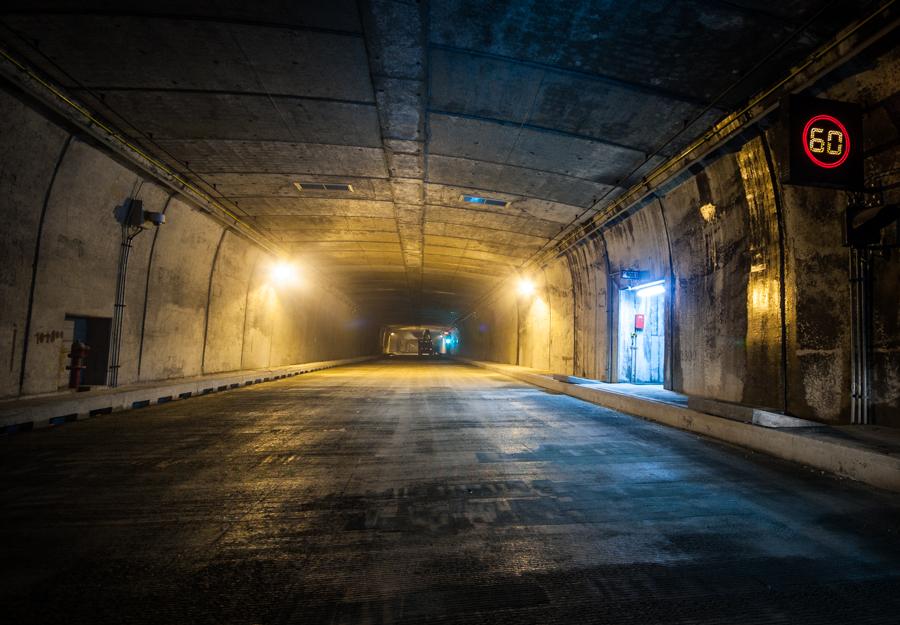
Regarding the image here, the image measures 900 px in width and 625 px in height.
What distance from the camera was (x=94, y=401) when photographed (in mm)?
7441

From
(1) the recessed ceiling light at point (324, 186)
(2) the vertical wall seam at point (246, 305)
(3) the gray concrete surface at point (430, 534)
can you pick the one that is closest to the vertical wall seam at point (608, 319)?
(3) the gray concrete surface at point (430, 534)

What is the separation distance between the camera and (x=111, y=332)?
8.84 metres

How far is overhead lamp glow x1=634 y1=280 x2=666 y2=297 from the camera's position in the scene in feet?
34.8

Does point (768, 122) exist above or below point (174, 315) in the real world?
above

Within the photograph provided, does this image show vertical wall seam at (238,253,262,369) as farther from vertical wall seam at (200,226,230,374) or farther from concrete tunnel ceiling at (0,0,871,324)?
concrete tunnel ceiling at (0,0,871,324)

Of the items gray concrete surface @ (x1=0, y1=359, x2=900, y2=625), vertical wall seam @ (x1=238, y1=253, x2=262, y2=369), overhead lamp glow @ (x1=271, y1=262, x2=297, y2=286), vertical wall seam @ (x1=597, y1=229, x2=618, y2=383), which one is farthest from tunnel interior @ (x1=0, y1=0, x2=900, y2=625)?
overhead lamp glow @ (x1=271, y1=262, x2=297, y2=286)

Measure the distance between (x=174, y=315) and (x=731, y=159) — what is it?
1330 cm

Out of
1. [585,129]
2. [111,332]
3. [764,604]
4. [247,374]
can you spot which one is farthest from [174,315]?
[764,604]

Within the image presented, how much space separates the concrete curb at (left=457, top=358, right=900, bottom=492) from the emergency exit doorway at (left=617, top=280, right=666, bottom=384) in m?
3.63

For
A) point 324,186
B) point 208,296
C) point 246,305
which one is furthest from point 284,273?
point 324,186

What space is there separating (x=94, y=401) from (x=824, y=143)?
40.1ft

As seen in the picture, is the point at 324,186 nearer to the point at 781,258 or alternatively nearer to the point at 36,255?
the point at 36,255

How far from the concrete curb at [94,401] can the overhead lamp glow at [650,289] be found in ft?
39.9

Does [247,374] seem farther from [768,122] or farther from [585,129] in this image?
[768,122]
